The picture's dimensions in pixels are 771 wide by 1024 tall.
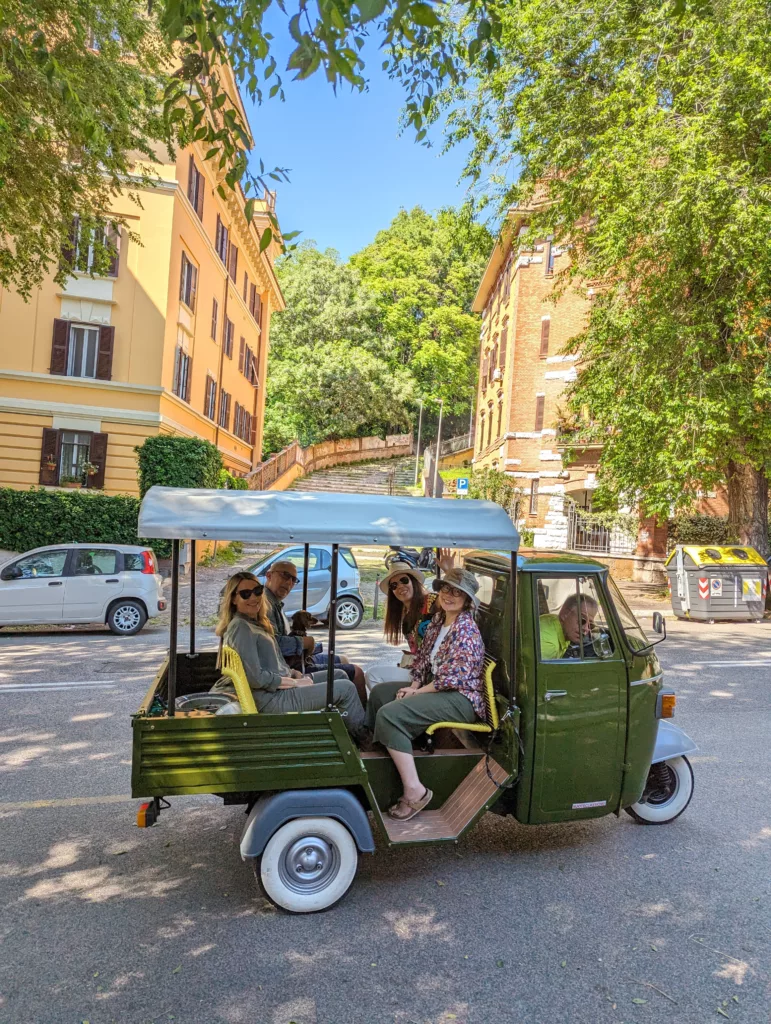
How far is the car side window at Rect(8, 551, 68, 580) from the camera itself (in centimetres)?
1166

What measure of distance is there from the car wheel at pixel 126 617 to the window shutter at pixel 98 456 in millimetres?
9457

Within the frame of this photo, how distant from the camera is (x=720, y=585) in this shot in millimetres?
15766

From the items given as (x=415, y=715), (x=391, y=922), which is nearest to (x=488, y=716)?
(x=415, y=715)

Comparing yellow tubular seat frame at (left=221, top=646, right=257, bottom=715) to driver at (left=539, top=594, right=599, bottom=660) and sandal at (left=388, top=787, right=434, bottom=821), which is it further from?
driver at (left=539, top=594, right=599, bottom=660)

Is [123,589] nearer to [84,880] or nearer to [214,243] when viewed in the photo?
[84,880]

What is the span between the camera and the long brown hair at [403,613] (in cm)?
562

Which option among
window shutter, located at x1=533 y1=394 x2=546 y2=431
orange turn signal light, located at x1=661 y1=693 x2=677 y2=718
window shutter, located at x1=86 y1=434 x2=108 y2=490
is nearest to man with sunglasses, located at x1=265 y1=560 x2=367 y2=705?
orange turn signal light, located at x1=661 y1=693 x2=677 y2=718

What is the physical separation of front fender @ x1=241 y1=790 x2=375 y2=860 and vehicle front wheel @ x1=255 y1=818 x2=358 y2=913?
4 cm

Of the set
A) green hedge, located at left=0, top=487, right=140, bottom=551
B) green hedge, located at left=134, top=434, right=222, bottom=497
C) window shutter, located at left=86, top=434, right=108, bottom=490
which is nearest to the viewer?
green hedge, located at left=0, top=487, right=140, bottom=551

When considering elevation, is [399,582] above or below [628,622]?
above

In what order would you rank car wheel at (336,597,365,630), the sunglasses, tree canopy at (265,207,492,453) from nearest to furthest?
1. the sunglasses
2. car wheel at (336,597,365,630)
3. tree canopy at (265,207,492,453)

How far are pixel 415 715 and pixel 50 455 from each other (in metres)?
19.2

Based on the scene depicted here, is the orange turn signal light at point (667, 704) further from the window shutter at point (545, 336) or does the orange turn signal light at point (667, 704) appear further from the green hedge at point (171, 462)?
the window shutter at point (545, 336)

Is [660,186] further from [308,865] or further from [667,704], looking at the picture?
[308,865]
